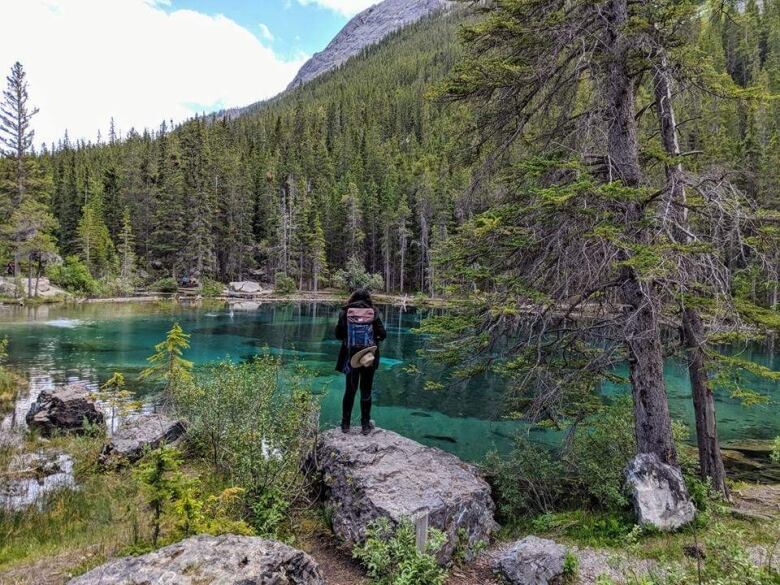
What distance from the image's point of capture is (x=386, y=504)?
185 inches

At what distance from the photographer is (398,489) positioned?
499 centimetres

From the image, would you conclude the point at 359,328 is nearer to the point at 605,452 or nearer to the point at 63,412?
the point at 605,452

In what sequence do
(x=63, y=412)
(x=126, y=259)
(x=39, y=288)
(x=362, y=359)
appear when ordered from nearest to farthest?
(x=362, y=359)
(x=63, y=412)
(x=39, y=288)
(x=126, y=259)

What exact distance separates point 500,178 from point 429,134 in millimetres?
83832

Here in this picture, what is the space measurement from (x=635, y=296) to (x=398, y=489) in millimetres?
3962

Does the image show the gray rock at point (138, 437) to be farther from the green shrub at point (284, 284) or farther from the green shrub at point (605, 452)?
the green shrub at point (284, 284)

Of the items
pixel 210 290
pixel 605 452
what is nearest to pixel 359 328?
pixel 605 452

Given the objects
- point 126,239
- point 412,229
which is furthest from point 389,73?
point 126,239

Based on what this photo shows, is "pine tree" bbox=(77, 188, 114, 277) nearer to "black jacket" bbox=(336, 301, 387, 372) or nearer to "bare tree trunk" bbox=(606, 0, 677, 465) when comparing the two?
"black jacket" bbox=(336, 301, 387, 372)

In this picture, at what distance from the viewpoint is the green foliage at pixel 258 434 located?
523cm

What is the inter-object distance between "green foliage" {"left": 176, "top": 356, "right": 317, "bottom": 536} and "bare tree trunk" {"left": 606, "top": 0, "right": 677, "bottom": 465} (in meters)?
4.47

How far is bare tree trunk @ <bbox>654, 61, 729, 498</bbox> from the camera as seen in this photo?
19.6 feet

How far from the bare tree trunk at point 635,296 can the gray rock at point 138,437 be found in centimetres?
705

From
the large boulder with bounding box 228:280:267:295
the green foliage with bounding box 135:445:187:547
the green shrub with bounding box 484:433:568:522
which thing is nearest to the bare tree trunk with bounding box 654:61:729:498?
the green shrub with bounding box 484:433:568:522
